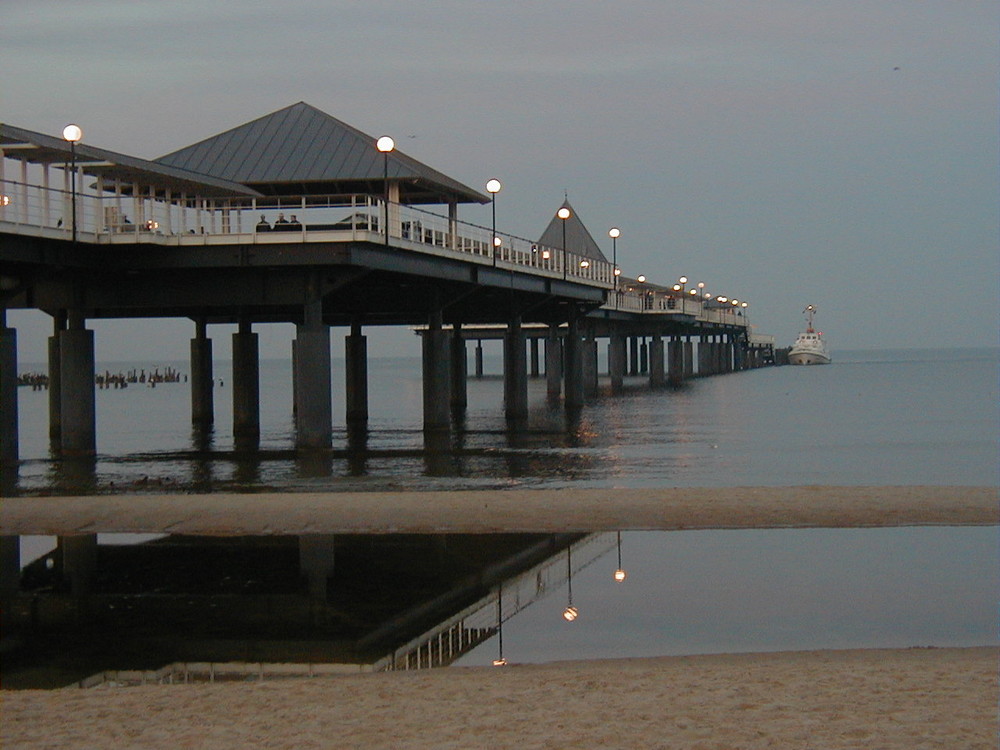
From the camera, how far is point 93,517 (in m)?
21.4

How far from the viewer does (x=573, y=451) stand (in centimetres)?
3700

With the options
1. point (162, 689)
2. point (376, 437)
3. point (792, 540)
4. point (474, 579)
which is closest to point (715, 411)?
point (376, 437)

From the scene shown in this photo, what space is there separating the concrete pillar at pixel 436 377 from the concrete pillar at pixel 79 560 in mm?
24499

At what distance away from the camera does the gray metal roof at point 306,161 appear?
138 ft

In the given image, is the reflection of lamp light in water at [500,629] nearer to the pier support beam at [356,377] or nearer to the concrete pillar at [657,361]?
the pier support beam at [356,377]

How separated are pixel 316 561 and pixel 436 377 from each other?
2723cm

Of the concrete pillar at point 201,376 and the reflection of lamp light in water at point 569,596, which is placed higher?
the concrete pillar at point 201,376

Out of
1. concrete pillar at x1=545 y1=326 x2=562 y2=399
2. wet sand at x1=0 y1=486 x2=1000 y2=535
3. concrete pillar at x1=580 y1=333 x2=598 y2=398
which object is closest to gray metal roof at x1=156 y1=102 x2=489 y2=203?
wet sand at x1=0 y1=486 x2=1000 y2=535

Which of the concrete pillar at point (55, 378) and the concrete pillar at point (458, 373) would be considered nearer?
the concrete pillar at point (55, 378)

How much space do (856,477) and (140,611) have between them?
21.0 meters

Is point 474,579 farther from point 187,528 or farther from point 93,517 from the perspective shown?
point 93,517

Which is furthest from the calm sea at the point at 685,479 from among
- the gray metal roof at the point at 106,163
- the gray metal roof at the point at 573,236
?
the gray metal roof at the point at 573,236

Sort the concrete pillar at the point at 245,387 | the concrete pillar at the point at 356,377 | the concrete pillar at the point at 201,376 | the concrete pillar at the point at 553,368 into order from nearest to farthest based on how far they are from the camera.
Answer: the concrete pillar at the point at 245,387 < the concrete pillar at the point at 201,376 < the concrete pillar at the point at 356,377 < the concrete pillar at the point at 553,368

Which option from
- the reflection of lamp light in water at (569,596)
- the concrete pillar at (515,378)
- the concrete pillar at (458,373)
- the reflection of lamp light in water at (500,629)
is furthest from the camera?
the concrete pillar at (458,373)
